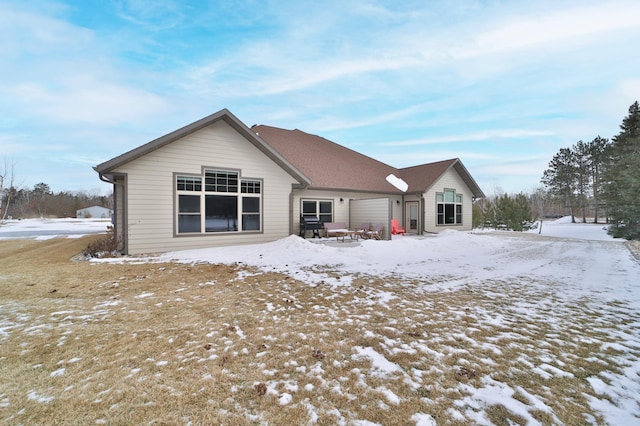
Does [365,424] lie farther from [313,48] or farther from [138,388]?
[313,48]

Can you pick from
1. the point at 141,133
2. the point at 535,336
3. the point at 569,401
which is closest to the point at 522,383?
the point at 569,401

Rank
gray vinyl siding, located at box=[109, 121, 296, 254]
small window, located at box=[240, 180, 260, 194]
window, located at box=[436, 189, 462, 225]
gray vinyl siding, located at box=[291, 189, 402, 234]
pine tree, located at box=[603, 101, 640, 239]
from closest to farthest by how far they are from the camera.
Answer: gray vinyl siding, located at box=[109, 121, 296, 254] → pine tree, located at box=[603, 101, 640, 239] → small window, located at box=[240, 180, 260, 194] → gray vinyl siding, located at box=[291, 189, 402, 234] → window, located at box=[436, 189, 462, 225]

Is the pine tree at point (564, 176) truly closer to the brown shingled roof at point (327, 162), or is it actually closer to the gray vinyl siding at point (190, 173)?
the brown shingled roof at point (327, 162)

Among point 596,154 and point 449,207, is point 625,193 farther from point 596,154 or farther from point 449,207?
point 596,154

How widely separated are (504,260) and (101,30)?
1792 cm

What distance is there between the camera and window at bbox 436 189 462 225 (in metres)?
18.5

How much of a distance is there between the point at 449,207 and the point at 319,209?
32.2ft

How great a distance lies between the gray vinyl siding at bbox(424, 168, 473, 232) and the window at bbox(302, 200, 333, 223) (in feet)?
21.5

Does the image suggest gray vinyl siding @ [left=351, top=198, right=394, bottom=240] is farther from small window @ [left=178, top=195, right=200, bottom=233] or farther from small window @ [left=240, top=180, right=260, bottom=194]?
small window @ [left=178, top=195, right=200, bottom=233]

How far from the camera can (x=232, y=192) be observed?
1112 cm

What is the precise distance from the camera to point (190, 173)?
1023 cm

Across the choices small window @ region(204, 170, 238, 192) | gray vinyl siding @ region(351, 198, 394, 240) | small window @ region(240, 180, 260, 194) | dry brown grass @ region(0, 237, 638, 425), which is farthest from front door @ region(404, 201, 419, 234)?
dry brown grass @ region(0, 237, 638, 425)

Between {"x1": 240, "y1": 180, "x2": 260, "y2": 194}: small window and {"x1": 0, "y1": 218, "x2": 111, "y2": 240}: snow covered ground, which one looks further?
{"x1": 0, "y1": 218, "x2": 111, "y2": 240}: snow covered ground

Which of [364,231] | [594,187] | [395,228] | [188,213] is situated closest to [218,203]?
Answer: [188,213]
